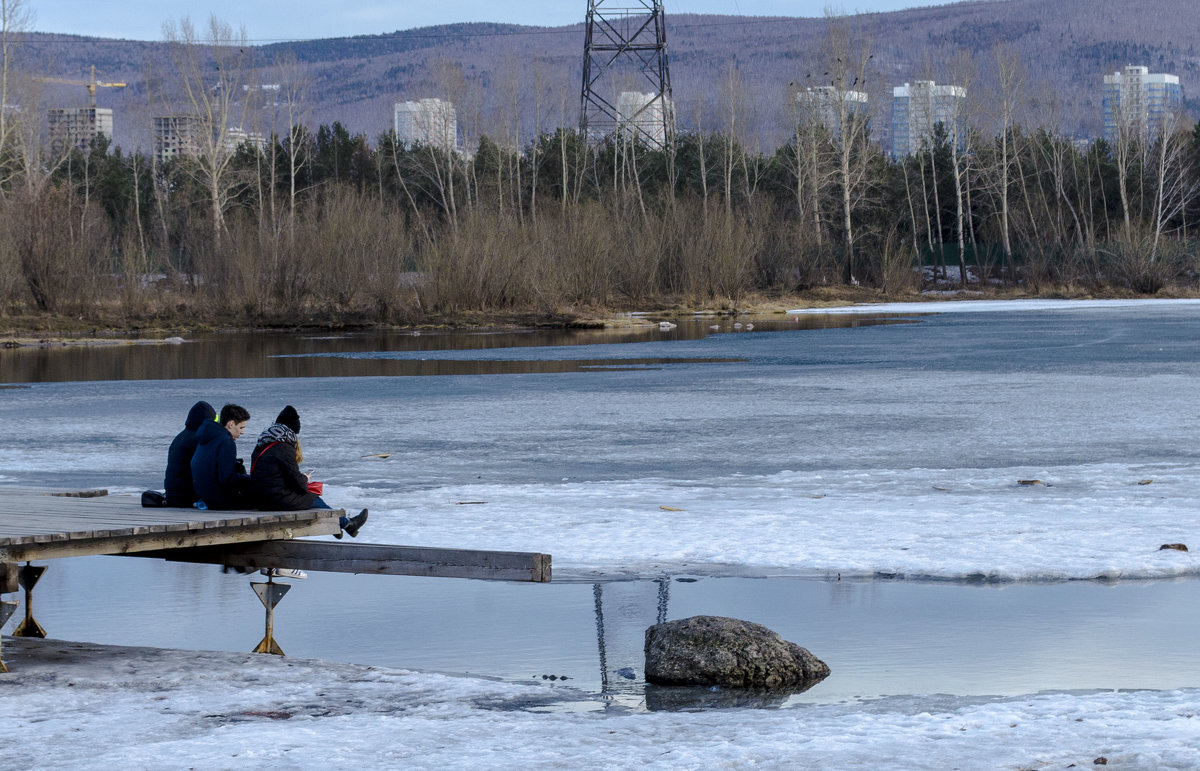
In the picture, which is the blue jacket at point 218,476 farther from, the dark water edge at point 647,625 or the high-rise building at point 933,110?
the high-rise building at point 933,110

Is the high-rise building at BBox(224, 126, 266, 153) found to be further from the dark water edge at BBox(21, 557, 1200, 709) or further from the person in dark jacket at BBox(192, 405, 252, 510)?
the person in dark jacket at BBox(192, 405, 252, 510)

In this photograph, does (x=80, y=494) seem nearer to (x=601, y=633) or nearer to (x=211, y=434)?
(x=211, y=434)

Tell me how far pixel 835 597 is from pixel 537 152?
82.6 meters

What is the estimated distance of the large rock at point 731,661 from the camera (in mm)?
7770

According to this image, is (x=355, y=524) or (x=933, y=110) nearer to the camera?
(x=355, y=524)

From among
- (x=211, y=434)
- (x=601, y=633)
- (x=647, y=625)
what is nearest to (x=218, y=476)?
(x=211, y=434)

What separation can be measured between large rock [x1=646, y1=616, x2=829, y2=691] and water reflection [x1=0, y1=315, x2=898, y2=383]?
72.5 ft

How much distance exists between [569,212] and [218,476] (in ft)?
170

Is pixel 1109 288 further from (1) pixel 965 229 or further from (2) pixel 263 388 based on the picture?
(2) pixel 263 388

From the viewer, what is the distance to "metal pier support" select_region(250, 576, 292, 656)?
336 inches

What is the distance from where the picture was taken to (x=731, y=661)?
7.82 m

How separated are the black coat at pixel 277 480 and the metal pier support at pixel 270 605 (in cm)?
55

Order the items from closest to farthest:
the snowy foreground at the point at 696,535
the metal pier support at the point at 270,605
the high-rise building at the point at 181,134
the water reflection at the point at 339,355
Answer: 1. the snowy foreground at the point at 696,535
2. the metal pier support at the point at 270,605
3. the water reflection at the point at 339,355
4. the high-rise building at the point at 181,134

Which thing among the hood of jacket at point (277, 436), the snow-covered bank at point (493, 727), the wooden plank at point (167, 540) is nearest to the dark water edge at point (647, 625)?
the snow-covered bank at point (493, 727)
